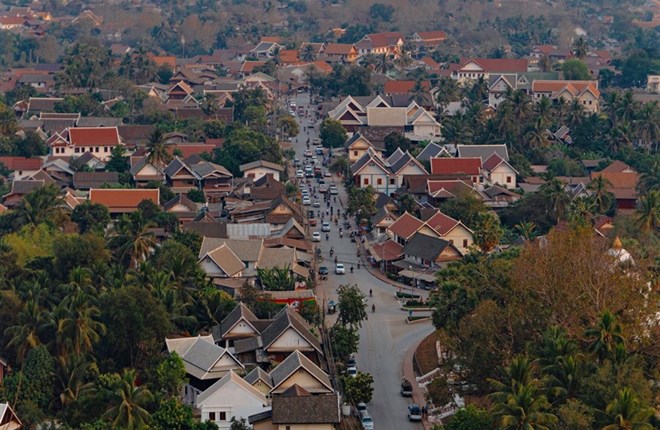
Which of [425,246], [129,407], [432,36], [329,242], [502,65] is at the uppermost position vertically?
[129,407]

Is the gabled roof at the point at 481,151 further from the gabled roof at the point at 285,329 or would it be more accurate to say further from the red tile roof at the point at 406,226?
the gabled roof at the point at 285,329

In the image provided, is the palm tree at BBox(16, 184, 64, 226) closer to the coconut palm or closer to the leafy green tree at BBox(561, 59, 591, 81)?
the coconut palm

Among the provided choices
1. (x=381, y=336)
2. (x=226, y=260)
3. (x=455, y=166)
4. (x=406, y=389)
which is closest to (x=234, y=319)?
(x=381, y=336)

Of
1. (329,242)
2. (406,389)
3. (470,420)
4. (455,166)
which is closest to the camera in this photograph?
(470,420)

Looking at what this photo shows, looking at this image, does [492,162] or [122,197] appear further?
[492,162]

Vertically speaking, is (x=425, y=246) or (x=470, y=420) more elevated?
(x=470, y=420)

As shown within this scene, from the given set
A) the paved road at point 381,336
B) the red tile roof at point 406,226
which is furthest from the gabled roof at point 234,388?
the red tile roof at point 406,226

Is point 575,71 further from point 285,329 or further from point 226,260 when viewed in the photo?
point 285,329

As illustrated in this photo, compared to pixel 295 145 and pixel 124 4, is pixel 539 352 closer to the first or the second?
pixel 295 145
